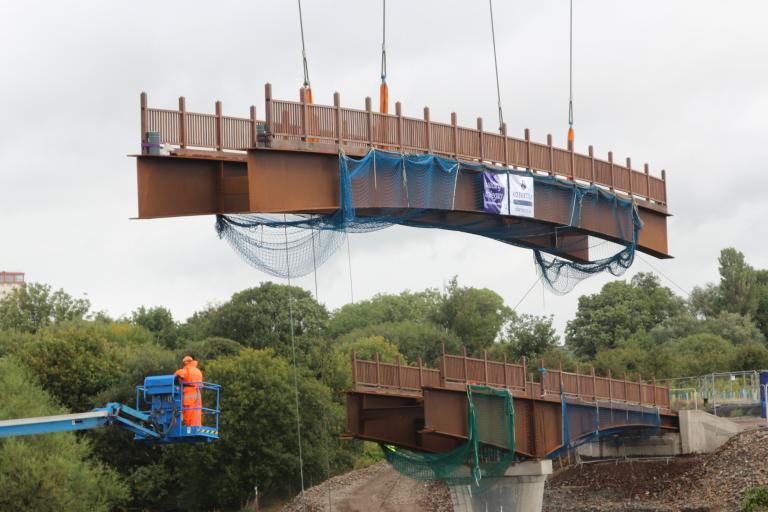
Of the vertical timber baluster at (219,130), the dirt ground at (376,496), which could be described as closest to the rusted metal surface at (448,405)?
the vertical timber baluster at (219,130)

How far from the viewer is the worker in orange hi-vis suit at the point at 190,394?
84.7ft

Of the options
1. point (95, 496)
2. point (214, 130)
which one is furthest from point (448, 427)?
point (95, 496)

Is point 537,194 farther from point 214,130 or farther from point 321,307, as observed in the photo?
point 321,307

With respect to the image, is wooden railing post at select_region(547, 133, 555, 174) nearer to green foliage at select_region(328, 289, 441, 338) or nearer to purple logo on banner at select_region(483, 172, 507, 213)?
purple logo on banner at select_region(483, 172, 507, 213)

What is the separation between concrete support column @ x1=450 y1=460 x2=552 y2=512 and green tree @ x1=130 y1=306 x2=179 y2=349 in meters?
65.7

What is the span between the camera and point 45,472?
56.8 meters

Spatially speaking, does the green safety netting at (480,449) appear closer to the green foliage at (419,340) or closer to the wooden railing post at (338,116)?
the wooden railing post at (338,116)

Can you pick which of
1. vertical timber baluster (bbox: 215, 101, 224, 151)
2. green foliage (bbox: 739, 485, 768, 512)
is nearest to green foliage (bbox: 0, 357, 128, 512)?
green foliage (bbox: 739, 485, 768, 512)

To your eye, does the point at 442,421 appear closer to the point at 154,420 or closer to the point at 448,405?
the point at 448,405

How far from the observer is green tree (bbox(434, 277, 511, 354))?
373 ft

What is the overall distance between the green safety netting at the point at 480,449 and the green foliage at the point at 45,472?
71.4 ft

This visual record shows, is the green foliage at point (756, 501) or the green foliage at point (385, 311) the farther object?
the green foliage at point (385, 311)

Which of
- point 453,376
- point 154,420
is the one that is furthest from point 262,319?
point 154,420

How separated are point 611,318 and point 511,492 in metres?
69.6
